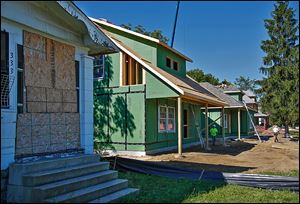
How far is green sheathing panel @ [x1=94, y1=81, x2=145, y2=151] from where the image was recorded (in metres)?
15.1

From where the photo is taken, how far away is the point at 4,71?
6.09m

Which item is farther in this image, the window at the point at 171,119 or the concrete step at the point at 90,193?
the window at the point at 171,119

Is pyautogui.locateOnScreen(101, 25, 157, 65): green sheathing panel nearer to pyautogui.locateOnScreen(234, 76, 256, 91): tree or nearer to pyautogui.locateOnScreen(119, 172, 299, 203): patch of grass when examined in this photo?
pyautogui.locateOnScreen(119, 172, 299, 203): patch of grass

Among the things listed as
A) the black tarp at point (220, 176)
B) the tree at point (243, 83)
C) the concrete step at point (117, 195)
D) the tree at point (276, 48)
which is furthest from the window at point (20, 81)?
the tree at point (243, 83)

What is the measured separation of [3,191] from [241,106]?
80.9 ft

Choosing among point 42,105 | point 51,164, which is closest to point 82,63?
point 42,105

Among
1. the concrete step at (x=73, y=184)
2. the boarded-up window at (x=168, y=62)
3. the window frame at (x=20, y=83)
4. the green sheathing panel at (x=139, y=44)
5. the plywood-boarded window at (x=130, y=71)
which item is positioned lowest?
the concrete step at (x=73, y=184)

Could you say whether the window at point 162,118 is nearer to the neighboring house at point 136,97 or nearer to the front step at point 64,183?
the neighboring house at point 136,97

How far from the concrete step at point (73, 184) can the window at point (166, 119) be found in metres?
9.51

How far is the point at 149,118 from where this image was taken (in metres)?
15.4

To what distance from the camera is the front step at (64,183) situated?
5457 millimetres

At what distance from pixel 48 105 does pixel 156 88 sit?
809cm

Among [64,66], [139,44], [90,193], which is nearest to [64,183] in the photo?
[90,193]

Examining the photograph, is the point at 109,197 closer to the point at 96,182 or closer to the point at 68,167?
the point at 96,182
